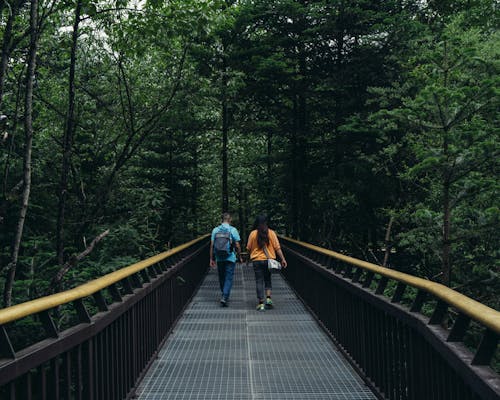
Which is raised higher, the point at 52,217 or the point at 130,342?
the point at 52,217

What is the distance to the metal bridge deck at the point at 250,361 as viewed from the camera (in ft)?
18.0

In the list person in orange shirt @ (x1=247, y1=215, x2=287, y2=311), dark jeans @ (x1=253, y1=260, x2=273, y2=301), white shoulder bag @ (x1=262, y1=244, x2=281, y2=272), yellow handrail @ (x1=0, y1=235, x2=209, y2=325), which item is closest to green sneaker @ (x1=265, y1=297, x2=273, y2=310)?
person in orange shirt @ (x1=247, y1=215, x2=287, y2=311)

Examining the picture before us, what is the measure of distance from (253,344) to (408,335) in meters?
3.63

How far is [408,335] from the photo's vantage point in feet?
13.7

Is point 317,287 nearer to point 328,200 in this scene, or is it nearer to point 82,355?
point 82,355

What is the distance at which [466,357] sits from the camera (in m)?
2.87

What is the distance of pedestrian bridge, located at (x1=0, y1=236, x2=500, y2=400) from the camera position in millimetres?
2951

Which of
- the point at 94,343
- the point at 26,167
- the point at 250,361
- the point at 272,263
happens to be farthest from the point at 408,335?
the point at 272,263

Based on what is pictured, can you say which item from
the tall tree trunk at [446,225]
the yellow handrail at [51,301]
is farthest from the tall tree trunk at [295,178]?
the yellow handrail at [51,301]

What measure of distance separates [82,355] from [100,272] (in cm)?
564

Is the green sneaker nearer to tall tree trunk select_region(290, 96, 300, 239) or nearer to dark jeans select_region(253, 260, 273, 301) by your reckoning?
dark jeans select_region(253, 260, 273, 301)

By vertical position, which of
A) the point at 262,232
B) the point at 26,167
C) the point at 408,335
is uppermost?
the point at 26,167

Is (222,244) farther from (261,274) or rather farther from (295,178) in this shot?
(295,178)

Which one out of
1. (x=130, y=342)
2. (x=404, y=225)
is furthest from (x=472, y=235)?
(x=130, y=342)
